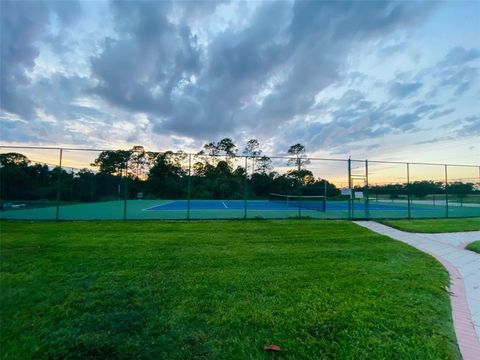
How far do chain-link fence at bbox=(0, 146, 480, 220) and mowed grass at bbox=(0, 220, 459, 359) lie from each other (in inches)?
205

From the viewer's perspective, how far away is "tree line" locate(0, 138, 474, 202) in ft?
35.7

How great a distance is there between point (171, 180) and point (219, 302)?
15.6m

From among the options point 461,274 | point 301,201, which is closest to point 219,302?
point 461,274

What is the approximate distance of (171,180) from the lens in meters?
17.5

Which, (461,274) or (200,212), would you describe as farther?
(200,212)

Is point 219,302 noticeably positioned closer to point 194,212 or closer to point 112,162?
point 194,212

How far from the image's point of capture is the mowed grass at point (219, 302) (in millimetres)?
1938

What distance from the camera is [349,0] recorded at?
23.2 feet

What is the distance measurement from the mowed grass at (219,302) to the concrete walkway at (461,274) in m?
0.12

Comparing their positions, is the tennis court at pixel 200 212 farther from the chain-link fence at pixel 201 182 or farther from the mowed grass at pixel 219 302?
the mowed grass at pixel 219 302

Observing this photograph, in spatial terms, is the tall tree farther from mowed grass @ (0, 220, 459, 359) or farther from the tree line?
mowed grass @ (0, 220, 459, 359)

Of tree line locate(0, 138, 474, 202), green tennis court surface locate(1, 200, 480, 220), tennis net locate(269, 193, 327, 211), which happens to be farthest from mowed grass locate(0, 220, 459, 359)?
tennis net locate(269, 193, 327, 211)

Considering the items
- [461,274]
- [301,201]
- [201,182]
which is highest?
[201,182]

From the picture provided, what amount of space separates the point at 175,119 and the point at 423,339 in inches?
650
